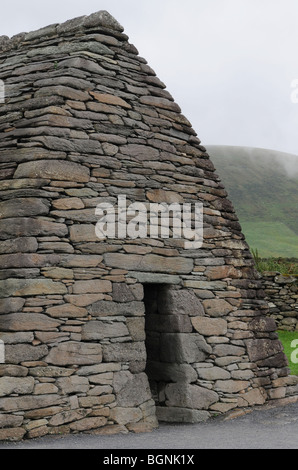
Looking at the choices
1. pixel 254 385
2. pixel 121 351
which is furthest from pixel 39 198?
pixel 254 385

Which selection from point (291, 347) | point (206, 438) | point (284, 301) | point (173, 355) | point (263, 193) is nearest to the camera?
point (206, 438)

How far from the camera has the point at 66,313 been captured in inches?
293

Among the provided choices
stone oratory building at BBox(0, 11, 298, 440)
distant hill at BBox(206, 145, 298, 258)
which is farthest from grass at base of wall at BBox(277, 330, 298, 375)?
distant hill at BBox(206, 145, 298, 258)

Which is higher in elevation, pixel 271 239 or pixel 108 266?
pixel 271 239

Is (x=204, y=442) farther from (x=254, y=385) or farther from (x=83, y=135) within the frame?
(x=83, y=135)

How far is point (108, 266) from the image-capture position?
7844mm

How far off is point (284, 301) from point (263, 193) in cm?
4817

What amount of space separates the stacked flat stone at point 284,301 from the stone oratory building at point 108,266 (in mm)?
7134

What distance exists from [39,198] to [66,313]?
4.62 feet

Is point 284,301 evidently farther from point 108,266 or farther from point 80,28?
point 80,28

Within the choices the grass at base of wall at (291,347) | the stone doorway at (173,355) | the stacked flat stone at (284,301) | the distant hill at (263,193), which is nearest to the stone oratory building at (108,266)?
the stone doorway at (173,355)

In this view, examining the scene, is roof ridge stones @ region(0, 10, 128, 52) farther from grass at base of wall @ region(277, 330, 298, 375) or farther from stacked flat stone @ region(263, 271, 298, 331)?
stacked flat stone @ region(263, 271, 298, 331)

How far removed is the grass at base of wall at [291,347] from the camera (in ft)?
39.0

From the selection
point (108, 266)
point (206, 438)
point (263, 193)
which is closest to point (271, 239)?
point (263, 193)
